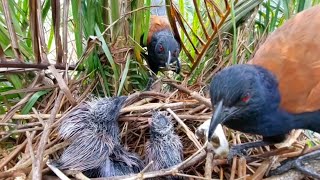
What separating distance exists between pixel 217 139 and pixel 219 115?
0.49 feet

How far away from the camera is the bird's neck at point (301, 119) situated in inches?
51.6

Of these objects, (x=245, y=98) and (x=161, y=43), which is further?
(x=161, y=43)

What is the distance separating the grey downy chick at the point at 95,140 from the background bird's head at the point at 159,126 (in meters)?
0.07

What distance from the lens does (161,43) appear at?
7.50 feet

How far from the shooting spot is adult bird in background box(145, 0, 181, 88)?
83.0 inches

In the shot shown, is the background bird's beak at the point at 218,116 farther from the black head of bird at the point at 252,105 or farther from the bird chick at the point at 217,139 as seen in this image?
the bird chick at the point at 217,139

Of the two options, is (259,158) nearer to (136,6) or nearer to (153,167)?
(153,167)

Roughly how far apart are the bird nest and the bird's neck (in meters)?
0.05

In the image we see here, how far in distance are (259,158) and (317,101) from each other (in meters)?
0.18

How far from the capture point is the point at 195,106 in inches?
55.6

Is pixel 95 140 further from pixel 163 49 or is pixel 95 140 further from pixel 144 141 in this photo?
pixel 163 49

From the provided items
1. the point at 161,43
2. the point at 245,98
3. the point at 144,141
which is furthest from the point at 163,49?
the point at 245,98

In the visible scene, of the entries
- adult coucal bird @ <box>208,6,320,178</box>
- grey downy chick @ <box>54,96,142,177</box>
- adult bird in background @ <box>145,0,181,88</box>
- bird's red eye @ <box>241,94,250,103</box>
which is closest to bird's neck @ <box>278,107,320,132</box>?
adult coucal bird @ <box>208,6,320,178</box>

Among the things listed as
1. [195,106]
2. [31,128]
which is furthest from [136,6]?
[31,128]
